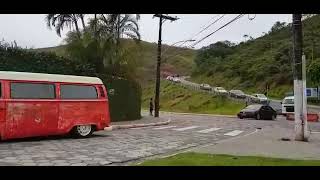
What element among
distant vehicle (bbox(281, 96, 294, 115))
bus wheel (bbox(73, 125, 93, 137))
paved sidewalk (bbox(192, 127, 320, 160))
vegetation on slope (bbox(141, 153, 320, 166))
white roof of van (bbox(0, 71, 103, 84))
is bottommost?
paved sidewalk (bbox(192, 127, 320, 160))

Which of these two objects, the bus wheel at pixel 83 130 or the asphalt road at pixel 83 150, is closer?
the asphalt road at pixel 83 150

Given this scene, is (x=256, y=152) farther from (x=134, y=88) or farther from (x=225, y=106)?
(x=225, y=106)

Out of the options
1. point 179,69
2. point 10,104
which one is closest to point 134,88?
point 10,104

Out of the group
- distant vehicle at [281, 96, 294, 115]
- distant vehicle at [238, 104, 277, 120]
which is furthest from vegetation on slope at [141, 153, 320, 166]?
distant vehicle at [281, 96, 294, 115]

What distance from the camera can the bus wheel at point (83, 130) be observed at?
1730 cm

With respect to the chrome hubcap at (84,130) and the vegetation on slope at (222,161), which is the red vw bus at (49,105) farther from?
the vegetation on slope at (222,161)

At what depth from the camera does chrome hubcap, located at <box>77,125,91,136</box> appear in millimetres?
17362

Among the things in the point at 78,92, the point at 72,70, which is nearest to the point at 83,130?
the point at 78,92

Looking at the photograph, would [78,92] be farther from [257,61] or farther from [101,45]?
[257,61]

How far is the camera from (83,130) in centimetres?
1753

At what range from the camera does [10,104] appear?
14.9 m

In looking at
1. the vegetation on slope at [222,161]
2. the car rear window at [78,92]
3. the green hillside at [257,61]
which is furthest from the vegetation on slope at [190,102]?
the vegetation on slope at [222,161]

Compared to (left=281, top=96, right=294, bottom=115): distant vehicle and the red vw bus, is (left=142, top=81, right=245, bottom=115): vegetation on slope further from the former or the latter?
the red vw bus

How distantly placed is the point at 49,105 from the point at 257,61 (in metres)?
Answer: 70.0
